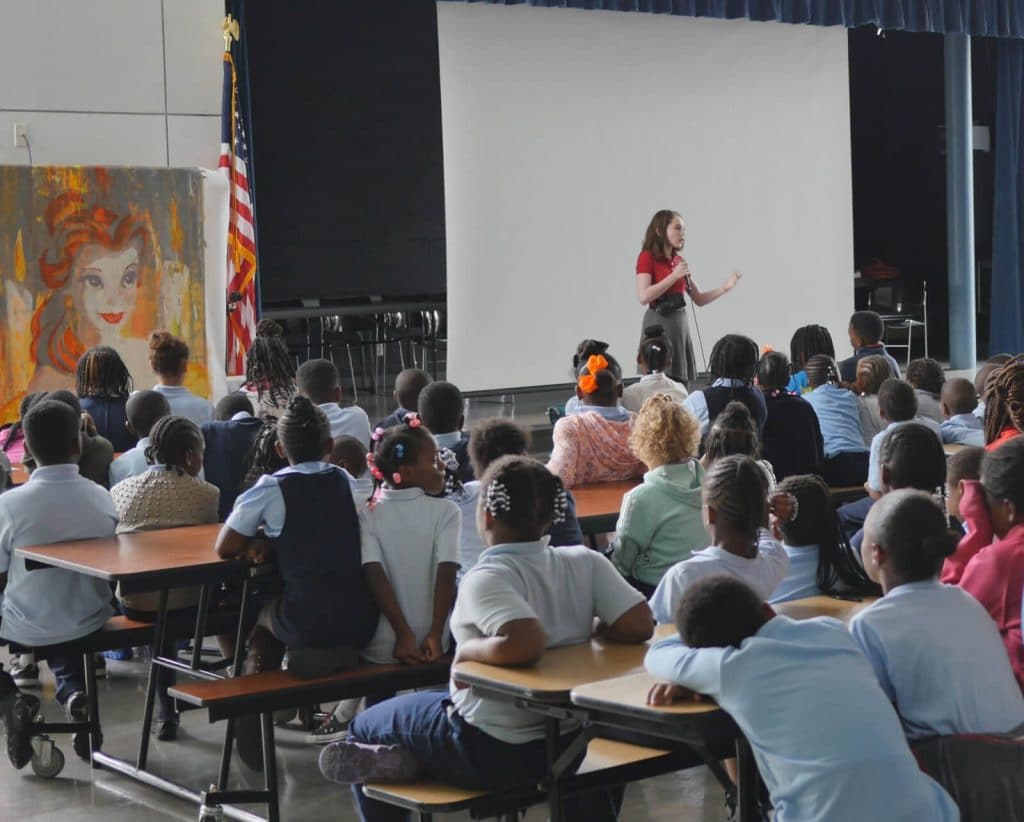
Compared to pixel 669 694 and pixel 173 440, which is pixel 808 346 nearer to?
pixel 173 440

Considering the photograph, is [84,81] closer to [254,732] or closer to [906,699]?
[254,732]

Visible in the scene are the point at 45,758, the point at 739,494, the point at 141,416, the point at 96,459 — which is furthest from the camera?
the point at 141,416

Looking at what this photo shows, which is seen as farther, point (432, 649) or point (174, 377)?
point (174, 377)

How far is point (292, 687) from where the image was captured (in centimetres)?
349

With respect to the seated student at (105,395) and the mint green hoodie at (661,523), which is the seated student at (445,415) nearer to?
the mint green hoodie at (661,523)

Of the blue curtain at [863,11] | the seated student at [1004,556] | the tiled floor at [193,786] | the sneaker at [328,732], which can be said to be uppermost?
the blue curtain at [863,11]

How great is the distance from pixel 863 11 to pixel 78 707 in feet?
30.3

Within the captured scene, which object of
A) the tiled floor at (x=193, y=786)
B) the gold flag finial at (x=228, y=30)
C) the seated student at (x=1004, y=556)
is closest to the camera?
the seated student at (x=1004, y=556)

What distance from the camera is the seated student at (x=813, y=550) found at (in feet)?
11.1

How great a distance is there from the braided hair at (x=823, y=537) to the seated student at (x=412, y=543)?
824 millimetres

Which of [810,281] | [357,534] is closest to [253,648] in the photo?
[357,534]

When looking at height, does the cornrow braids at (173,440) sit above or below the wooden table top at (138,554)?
above

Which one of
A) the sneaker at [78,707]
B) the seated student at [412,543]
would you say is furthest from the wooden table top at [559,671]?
the sneaker at [78,707]

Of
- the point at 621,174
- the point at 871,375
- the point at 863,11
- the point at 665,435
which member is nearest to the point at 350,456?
the point at 665,435
